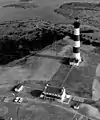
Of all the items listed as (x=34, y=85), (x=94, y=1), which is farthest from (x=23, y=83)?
(x=94, y=1)

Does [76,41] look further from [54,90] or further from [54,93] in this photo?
[54,93]

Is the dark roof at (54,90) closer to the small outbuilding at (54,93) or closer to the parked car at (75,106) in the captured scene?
the small outbuilding at (54,93)

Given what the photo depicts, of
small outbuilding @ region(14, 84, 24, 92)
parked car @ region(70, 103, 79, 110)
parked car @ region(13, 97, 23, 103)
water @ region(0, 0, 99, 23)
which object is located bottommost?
parked car @ region(70, 103, 79, 110)

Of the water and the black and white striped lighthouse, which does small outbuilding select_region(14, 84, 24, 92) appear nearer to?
the black and white striped lighthouse

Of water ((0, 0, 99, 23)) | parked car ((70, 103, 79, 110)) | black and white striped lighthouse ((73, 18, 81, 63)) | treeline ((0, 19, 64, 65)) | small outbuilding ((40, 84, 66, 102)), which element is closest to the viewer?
parked car ((70, 103, 79, 110))

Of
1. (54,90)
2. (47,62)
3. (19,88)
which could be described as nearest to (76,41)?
(47,62)

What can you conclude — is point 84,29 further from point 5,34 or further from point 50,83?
point 50,83

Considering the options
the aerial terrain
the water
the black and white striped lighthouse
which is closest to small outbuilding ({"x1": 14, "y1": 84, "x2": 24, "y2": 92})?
the aerial terrain
